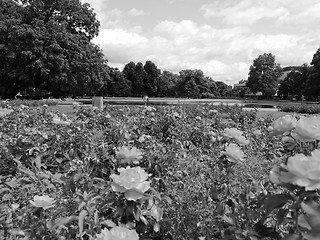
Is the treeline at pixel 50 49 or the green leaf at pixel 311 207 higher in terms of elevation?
→ the treeline at pixel 50 49

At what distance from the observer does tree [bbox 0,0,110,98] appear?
20562 millimetres

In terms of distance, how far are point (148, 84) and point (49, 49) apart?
31812 millimetres

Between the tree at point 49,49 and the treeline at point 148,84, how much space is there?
71.2ft

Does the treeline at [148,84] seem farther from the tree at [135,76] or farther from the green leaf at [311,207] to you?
the green leaf at [311,207]

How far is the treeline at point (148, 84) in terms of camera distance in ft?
163

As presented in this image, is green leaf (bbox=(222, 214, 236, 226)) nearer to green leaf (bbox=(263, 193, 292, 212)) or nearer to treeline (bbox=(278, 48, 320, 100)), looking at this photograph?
green leaf (bbox=(263, 193, 292, 212))

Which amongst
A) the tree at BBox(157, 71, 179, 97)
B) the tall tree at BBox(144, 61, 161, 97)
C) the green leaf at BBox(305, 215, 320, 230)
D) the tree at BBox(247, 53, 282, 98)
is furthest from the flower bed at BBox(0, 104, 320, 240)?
the tree at BBox(157, 71, 179, 97)

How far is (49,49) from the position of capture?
67.9 ft

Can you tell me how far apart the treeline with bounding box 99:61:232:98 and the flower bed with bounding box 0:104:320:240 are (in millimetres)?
43231

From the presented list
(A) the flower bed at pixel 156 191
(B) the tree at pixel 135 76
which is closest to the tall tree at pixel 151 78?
(B) the tree at pixel 135 76

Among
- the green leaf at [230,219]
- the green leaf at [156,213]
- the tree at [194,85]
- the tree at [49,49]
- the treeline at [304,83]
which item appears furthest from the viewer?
the tree at [194,85]

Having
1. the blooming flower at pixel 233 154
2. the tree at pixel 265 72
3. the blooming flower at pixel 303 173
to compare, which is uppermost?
the tree at pixel 265 72

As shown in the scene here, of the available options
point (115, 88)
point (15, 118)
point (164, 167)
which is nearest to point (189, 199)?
point (164, 167)

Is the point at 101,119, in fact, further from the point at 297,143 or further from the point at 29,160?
the point at 297,143
